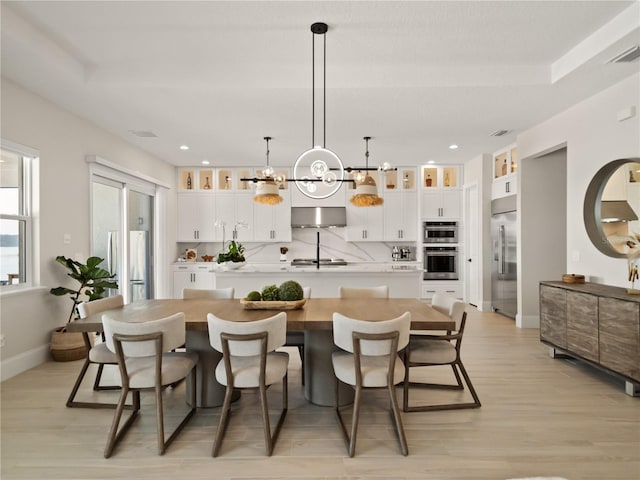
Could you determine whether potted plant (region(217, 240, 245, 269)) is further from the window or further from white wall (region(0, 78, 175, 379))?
the window

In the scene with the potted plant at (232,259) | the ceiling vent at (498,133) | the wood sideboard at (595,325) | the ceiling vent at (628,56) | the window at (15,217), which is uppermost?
the ceiling vent at (628,56)

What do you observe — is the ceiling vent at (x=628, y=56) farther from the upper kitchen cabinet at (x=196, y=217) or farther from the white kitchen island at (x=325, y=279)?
the upper kitchen cabinet at (x=196, y=217)

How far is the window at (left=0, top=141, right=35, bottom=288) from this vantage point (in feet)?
12.0

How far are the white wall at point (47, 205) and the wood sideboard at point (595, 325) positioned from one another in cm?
512

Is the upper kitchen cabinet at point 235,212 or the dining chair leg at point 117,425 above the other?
the upper kitchen cabinet at point 235,212

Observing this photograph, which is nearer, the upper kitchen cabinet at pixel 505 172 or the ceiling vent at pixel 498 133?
the ceiling vent at pixel 498 133

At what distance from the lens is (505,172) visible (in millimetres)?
6230

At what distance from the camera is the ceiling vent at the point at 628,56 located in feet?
9.92

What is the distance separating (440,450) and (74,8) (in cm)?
375

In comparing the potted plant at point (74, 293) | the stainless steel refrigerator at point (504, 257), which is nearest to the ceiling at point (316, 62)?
the stainless steel refrigerator at point (504, 257)

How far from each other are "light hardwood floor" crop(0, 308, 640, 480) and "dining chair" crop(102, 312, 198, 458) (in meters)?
0.19

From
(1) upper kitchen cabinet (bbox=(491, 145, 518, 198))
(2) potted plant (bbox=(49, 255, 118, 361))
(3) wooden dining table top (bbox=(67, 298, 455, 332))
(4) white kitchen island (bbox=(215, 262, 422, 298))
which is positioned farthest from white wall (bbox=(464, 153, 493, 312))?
(2) potted plant (bbox=(49, 255, 118, 361))

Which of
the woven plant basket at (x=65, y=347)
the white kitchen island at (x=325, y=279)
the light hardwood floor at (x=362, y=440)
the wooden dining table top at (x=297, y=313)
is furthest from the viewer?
the white kitchen island at (x=325, y=279)

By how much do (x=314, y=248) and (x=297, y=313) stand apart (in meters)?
5.22
